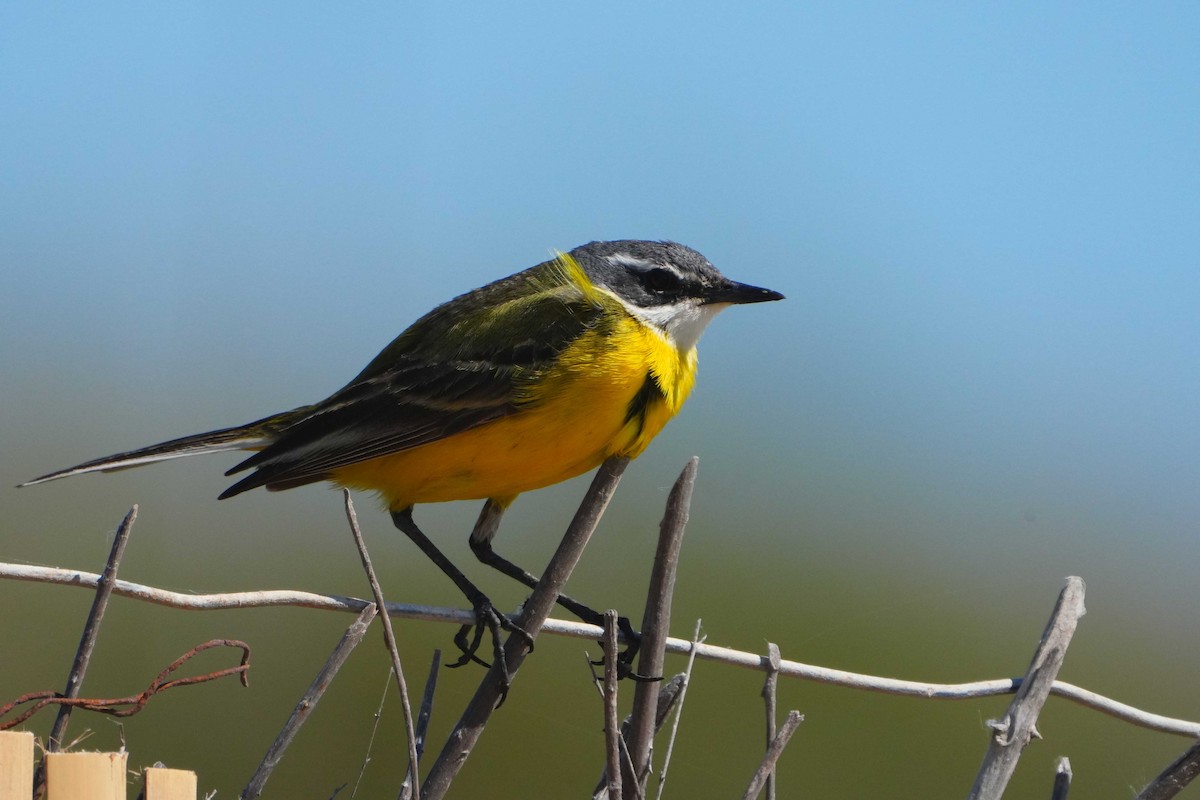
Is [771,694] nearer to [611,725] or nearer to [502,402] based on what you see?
[611,725]

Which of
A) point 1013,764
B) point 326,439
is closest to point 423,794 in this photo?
point 1013,764

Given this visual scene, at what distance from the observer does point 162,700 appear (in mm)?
5129

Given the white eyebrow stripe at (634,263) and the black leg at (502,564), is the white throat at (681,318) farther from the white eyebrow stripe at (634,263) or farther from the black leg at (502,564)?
the black leg at (502,564)

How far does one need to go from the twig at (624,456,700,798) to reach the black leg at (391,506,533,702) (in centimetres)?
45

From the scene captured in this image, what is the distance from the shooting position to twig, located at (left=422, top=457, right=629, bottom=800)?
1783 millimetres

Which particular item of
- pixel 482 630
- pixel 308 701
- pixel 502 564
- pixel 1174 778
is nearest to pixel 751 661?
pixel 1174 778

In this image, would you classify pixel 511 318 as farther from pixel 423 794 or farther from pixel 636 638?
pixel 423 794

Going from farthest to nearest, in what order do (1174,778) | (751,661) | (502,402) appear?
1. (502,402)
2. (751,661)
3. (1174,778)

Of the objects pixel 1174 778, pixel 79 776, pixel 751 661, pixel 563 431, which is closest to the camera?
pixel 79 776

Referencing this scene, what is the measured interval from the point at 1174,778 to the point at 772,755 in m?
0.61

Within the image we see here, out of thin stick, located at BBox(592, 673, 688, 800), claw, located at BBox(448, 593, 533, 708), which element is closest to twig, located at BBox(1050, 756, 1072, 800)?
thin stick, located at BBox(592, 673, 688, 800)

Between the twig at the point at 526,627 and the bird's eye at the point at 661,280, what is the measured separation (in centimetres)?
176

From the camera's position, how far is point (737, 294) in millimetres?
3855

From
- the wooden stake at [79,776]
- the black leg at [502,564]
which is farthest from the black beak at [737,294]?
the wooden stake at [79,776]
